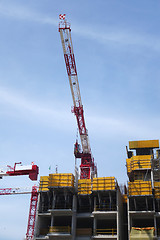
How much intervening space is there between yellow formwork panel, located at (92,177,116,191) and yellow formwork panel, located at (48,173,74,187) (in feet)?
16.2

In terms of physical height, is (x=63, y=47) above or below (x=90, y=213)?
above

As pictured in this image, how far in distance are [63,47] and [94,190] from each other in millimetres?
39649

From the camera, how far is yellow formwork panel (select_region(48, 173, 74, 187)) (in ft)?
193

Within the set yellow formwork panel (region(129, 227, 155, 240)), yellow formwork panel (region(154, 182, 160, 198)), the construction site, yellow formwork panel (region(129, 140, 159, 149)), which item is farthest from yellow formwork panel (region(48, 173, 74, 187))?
yellow formwork panel (region(129, 140, 159, 149))

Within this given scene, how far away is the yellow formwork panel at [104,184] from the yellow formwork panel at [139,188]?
361 cm

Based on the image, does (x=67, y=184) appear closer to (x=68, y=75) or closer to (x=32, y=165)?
(x=32, y=165)

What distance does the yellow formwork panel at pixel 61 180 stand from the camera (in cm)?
5868

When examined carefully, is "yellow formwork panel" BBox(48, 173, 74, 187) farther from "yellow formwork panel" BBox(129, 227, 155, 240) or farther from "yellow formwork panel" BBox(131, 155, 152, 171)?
"yellow formwork panel" BBox(131, 155, 152, 171)

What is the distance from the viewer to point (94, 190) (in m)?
58.2

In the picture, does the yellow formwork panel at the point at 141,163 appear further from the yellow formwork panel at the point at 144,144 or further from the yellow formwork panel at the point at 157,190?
the yellow formwork panel at the point at 157,190

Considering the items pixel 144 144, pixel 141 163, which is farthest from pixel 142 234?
pixel 144 144

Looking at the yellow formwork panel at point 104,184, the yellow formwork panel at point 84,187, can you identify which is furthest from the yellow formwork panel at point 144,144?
the yellow formwork panel at point 84,187

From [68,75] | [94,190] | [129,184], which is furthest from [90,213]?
[68,75]

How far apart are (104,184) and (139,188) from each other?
728 cm
